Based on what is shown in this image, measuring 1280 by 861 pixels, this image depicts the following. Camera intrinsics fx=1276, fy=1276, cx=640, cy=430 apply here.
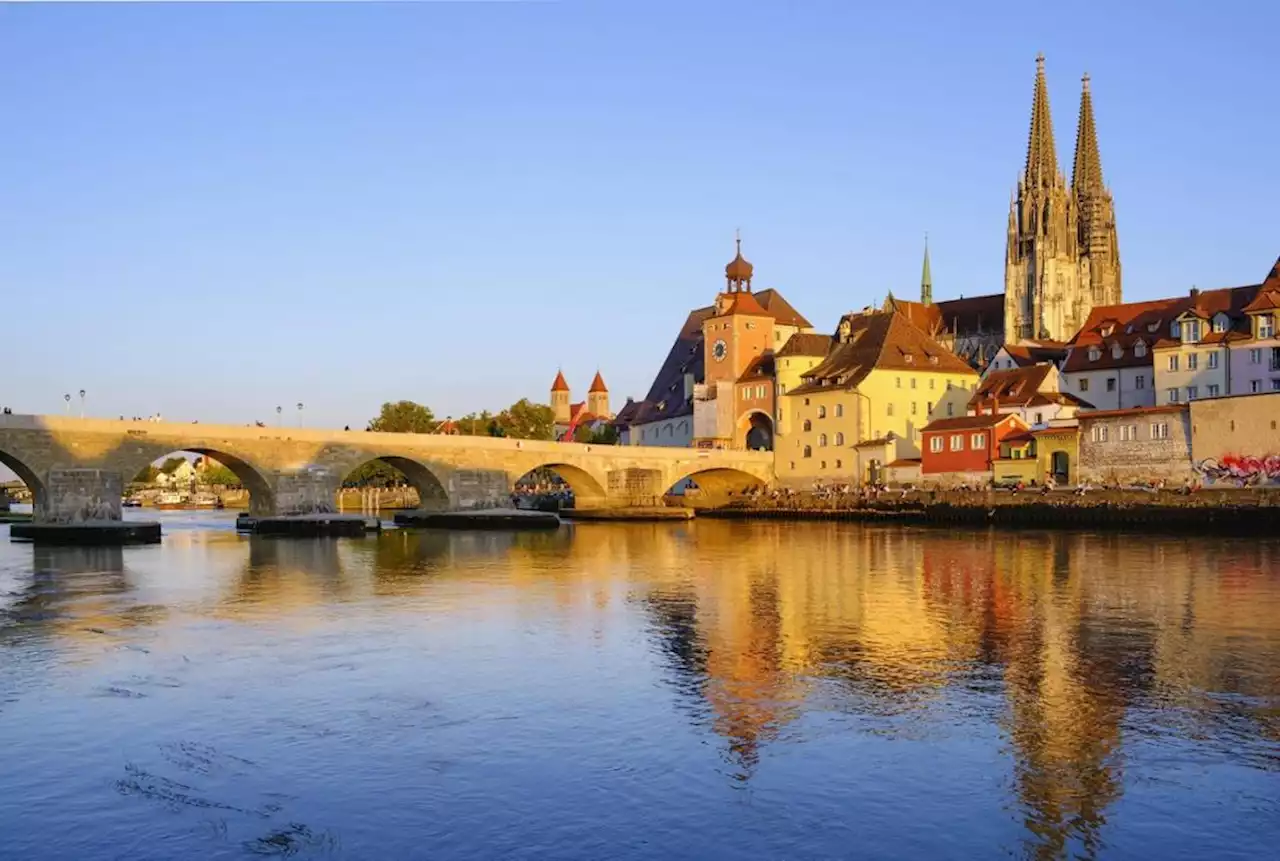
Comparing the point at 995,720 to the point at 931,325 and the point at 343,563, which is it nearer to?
the point at 343,563

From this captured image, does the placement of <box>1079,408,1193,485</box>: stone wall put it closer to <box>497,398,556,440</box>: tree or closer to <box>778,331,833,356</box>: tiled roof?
<box>778,331,833,356</box>: tiled roof

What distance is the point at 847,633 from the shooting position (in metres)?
23.6

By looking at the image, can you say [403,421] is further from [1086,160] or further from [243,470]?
[1086,160]

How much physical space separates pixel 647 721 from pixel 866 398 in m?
63.9

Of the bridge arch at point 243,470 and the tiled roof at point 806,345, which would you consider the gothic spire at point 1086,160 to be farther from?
the bridge arch at point 243,470

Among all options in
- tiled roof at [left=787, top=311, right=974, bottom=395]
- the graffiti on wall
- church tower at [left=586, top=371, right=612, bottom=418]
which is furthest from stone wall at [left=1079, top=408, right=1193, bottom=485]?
church tower at [left=586, top=371, right=612, bottom=418]

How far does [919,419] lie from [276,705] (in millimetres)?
67151

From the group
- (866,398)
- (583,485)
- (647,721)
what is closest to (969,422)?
(866,398)

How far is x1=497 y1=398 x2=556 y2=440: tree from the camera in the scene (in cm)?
10819

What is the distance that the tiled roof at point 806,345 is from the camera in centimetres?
8638

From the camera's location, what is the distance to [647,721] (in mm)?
16297

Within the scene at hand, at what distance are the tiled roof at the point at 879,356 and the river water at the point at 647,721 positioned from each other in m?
48.1

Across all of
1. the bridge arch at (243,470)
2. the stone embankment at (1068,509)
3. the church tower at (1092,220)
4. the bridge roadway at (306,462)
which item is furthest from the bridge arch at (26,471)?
the church tower at (1092,220)

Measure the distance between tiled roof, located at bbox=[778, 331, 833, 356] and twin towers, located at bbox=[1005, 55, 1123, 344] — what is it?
2611cm
